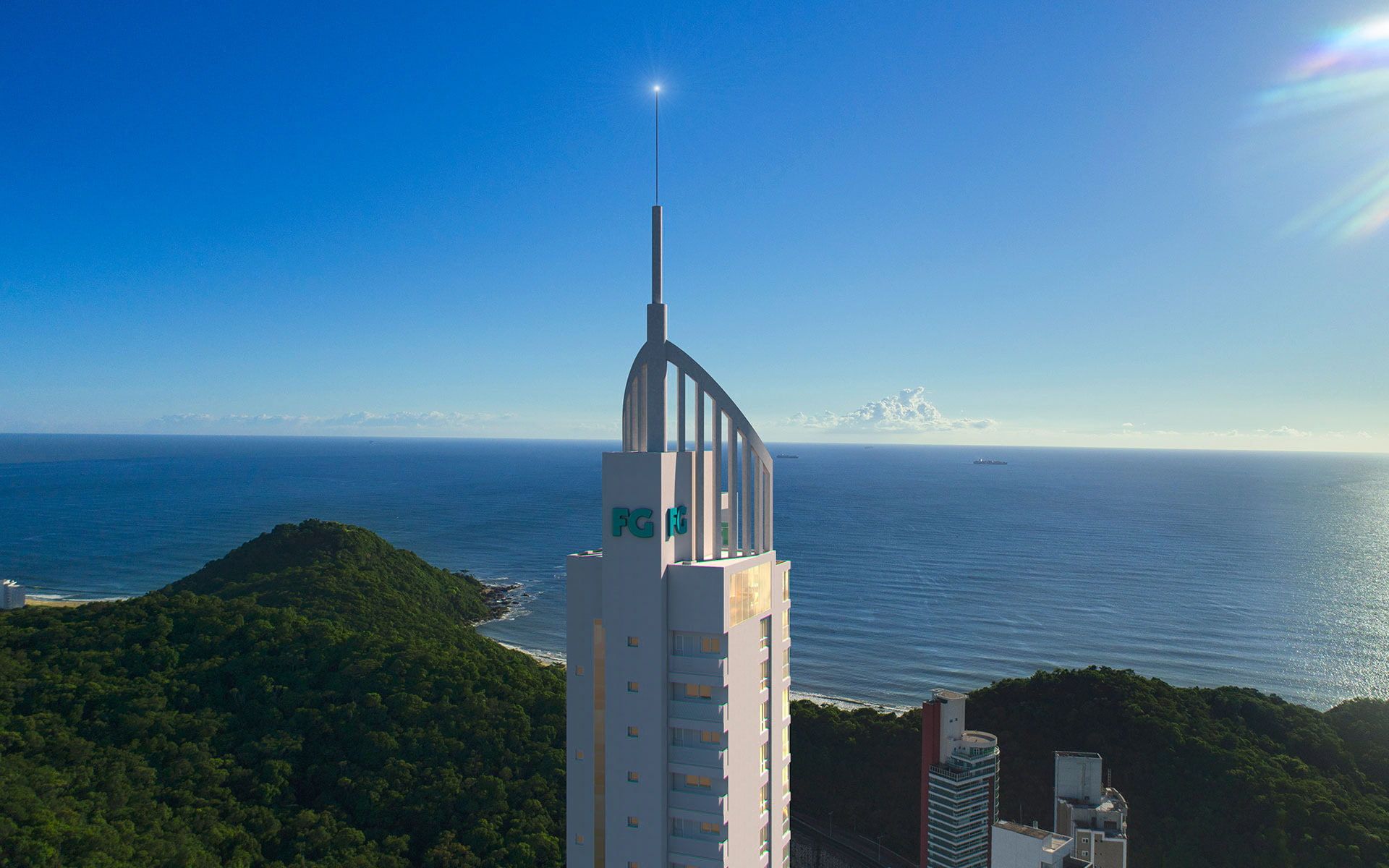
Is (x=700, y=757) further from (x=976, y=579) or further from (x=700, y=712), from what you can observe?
(x=976, y=579)

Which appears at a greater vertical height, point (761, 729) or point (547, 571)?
point (761, 729)

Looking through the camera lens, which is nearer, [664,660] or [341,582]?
[664,660]

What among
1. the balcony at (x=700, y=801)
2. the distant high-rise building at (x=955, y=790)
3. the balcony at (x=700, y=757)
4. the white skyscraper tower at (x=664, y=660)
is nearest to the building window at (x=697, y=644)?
the white skyscraper tower at (x=664, y=660)

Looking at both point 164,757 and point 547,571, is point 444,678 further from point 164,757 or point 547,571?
point 547,571

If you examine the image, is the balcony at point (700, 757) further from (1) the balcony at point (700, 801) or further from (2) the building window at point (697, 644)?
(2) the building window at point (697, 644)

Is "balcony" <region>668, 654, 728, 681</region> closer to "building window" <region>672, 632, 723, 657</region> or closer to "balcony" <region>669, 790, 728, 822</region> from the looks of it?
"building window" <region>672, 632, 723, 657</region>

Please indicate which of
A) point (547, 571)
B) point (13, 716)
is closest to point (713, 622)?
point (13, 716)

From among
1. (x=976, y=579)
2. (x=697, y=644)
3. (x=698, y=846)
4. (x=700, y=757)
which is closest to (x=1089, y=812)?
(x=698, y=846)
